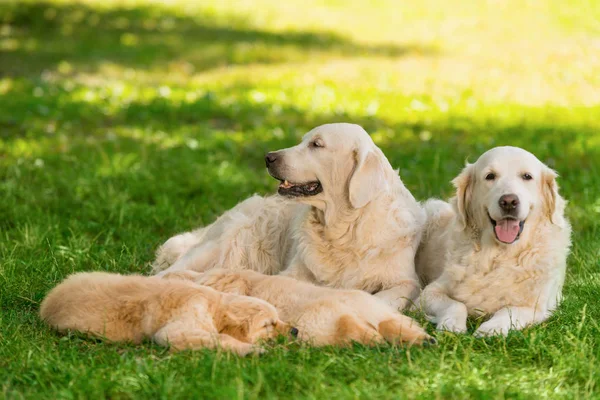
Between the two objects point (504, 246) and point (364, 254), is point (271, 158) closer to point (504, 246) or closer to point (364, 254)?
point (364, 254)

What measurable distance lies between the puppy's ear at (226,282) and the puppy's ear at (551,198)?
169cm

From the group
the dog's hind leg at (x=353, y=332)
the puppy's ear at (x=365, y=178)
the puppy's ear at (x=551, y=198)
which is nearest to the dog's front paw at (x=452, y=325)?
the dog's hind leg at (x=353, y=332)

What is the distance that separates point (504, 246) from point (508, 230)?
0.16 metres

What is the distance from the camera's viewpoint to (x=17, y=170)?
26.2ft

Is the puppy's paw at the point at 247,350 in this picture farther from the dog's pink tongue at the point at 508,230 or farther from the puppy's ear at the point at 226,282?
the dog's pink tongue at the point at 508,230

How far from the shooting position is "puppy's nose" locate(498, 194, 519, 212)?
468 centimetres

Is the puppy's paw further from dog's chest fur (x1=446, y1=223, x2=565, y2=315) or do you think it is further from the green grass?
dog's chest fur (x1=446, y1=223, x2=565, y2=315)

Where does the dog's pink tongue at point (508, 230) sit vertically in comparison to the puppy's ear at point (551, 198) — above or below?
below

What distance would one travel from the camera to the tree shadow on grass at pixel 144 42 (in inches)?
595

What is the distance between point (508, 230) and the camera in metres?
4.81

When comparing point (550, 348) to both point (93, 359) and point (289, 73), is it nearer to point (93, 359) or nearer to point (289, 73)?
point (93, 359)

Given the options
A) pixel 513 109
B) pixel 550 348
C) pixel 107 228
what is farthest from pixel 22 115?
pixel 550 348

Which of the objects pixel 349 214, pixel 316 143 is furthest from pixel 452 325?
pixel 316 143

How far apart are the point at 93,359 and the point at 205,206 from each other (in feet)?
11.0
